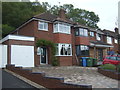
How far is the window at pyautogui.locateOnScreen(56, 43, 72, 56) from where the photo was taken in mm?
21625

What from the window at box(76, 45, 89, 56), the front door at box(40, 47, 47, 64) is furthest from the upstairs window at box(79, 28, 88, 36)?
the front door at box(40, 47, 47, 64)

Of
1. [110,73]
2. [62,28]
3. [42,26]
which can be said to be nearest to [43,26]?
[42,26]

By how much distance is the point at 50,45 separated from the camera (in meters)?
21.2

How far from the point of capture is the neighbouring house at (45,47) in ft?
56.6

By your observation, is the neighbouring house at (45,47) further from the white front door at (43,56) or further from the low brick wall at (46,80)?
the low brick wall at (46,80)

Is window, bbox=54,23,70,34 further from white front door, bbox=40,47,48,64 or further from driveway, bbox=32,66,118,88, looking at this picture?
driveway, bbox=32,66,118,88

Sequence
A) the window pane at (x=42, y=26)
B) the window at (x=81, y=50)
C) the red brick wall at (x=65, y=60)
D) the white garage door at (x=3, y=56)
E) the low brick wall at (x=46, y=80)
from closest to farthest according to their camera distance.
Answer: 1. the low brick wall at (x=46, y=80)
2. the white garage door at (x=3, y=56)
3. the window pane at (x=42, y=26)
4. the red brick wall at (x=65, y=60)
5. the window at (x=81, y=50)

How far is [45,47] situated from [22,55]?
4581 millimetres

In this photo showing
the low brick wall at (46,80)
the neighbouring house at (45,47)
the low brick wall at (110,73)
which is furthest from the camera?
the neighbouring house at (45,47)

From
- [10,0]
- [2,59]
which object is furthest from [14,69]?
[10,0]

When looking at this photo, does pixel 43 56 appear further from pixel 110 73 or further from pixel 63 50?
pixel 110 73

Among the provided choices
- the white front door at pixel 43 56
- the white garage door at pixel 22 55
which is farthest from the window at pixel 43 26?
the white garage door at pixel 22 55

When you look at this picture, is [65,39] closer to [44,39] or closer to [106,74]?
[44,39]

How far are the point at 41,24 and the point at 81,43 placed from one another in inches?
258
